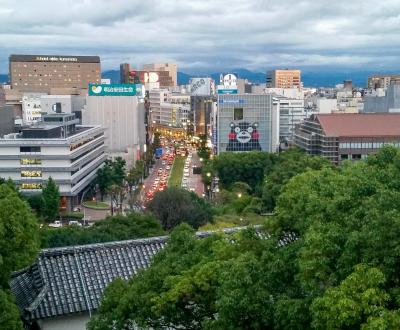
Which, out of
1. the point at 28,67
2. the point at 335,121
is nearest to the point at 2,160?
the point at 335,121

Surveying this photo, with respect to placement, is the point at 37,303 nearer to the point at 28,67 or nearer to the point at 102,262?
the point at 102,262

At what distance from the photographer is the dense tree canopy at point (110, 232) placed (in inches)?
1294

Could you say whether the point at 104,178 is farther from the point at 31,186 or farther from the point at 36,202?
the point at 36,202

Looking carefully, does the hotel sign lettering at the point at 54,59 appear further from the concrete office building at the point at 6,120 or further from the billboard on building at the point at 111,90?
the concrete office building at the point at 6,120

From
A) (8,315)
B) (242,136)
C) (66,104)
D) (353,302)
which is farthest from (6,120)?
(353,302)

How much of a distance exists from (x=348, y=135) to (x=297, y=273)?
74.7 metres

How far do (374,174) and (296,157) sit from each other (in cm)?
5439

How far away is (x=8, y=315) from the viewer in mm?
13523

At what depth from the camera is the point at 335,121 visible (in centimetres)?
8681

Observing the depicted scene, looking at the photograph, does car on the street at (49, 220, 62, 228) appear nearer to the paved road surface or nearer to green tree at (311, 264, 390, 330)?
the paved road surface

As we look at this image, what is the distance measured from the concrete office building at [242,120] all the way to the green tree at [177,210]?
4652 cm

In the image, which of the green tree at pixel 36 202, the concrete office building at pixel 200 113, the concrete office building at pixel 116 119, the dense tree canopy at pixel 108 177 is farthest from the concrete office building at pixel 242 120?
the concrete office building at pixel 200 113

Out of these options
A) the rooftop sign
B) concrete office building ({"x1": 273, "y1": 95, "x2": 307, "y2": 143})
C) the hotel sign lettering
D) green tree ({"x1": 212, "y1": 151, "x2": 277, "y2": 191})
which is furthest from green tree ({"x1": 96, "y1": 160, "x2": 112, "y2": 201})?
the rooftop sign

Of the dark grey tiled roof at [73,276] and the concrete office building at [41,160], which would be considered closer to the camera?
the dark grey tiled roof at [73,276]
